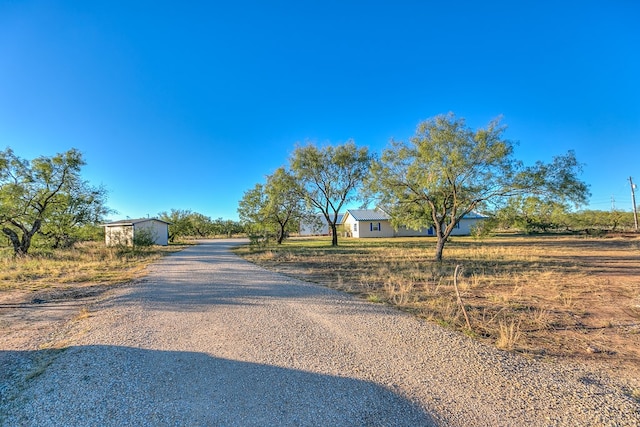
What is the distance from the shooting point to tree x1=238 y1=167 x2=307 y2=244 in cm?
2778

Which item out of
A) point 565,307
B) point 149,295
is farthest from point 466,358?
point 149,295

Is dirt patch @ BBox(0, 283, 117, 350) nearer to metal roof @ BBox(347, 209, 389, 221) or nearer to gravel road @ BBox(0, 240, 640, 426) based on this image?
gravel road @ BBox(0, 240, 640, 426)

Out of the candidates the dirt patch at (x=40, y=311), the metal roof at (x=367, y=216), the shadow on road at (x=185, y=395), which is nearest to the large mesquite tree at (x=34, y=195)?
the dirt patch at (x=40, y=311)

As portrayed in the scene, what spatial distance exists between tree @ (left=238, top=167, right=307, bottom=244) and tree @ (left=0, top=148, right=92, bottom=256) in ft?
46.2

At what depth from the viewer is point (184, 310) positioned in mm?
6000

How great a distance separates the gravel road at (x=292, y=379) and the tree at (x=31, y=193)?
57.4ft

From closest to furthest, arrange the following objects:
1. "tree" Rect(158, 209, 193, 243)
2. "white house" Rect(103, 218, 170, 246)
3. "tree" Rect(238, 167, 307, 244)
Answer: "white house" Rect(103, 218, 170, 246) < "tree" Rect(238, 167, 307, 244) < "tree" Rect(158, 209, 193, 243)

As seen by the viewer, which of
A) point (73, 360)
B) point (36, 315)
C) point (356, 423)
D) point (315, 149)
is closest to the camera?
point (356, 423)

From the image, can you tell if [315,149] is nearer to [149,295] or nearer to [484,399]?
[149,295]

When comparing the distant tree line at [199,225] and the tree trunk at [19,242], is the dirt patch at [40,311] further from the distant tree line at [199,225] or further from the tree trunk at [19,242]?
the distant tree line at [199,225]

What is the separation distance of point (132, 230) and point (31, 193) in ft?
29.1

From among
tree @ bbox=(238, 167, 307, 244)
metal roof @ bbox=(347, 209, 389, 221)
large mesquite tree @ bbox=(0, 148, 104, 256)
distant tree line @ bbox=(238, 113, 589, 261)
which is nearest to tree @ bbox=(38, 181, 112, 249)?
large mesquite tree @ bbox=(0, 148, 104, 256)

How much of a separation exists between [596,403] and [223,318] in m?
4.99

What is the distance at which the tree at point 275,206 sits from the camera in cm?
2778
